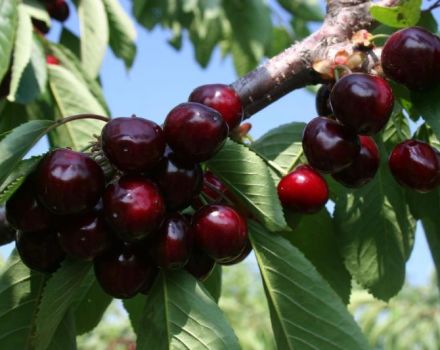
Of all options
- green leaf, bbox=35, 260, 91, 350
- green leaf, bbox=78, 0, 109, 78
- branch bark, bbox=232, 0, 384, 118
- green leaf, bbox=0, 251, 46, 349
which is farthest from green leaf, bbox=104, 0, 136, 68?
green leaf, bbox=35, 260, 91, 350

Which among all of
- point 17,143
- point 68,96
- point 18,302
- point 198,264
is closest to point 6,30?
point 68,96

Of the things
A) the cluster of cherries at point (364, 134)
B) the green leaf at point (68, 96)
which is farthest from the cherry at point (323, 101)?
the green leaf at point (68, 96)

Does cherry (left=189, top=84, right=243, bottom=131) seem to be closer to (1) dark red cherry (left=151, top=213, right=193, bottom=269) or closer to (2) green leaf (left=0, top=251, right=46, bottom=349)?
(1) dark red cherry (left=151, top=213, right=193, bottom=269)

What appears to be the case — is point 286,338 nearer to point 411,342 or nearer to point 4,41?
point 4,41

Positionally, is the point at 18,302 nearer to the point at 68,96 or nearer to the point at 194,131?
the point at 194,131

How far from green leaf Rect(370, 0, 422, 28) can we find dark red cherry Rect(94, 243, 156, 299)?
0.69m

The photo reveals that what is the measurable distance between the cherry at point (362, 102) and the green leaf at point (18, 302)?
2.19ft

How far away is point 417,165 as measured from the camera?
4.57ft

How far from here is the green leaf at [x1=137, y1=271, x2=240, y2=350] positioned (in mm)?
1215

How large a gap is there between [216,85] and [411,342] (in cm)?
397

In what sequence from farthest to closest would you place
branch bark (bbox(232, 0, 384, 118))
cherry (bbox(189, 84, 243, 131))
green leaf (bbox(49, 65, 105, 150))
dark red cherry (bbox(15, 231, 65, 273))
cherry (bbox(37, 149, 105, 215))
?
green leaf (bbox(49, 65, 105, 150)) < branch bark (bbox(232, 0, 384, 118)) < cherry (bbox(189, 84, 243, 131)) < dark red cherry (bbox(15, 231, 65, 273)) < cherry (bbox(37, 149, 105, 215))

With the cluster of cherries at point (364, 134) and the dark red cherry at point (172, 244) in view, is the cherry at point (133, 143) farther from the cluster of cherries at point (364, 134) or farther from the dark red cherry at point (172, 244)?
the cluster of cherries at point (364, 134)

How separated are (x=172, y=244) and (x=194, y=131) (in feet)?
0.65

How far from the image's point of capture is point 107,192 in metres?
1.22
